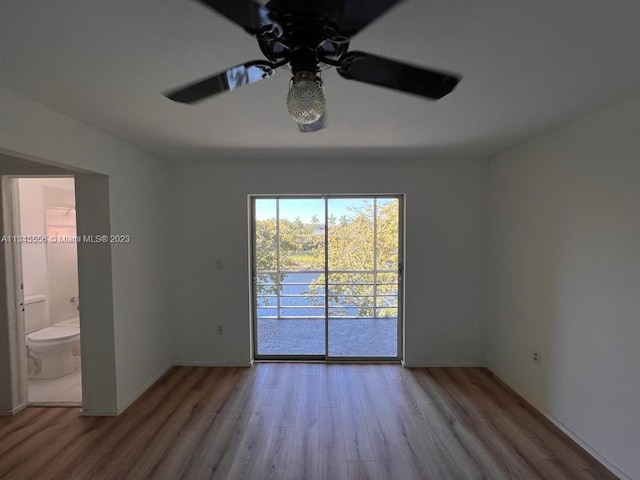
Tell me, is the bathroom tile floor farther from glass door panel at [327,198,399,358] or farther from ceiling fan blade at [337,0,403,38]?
ceiling fan blade at [337,0,403,38]

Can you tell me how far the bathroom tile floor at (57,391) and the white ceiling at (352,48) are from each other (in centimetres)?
240

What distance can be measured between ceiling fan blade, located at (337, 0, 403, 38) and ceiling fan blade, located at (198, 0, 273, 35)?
21 centimetres

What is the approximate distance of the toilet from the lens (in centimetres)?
302

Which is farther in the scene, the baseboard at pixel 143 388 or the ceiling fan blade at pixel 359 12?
the baseboard at pixel 143 388

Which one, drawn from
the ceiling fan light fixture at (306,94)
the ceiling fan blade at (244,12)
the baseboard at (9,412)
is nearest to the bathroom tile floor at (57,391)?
the baseboard at (9,412)

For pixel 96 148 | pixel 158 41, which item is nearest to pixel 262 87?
pixel 158 41

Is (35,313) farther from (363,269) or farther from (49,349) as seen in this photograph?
(363,269)

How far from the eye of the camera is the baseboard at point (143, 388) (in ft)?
8.42

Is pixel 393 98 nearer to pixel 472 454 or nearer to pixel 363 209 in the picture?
pixel 363 209

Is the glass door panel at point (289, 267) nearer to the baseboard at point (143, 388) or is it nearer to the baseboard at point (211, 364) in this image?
the baseboard at point (211, 364)

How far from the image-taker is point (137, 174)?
9.26ft

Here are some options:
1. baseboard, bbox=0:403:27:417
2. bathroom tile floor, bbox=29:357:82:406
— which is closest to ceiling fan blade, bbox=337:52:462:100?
bathroom tile floor, bbox=29:357:82:406

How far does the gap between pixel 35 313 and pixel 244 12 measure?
13.7ft

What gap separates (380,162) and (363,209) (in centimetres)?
57
